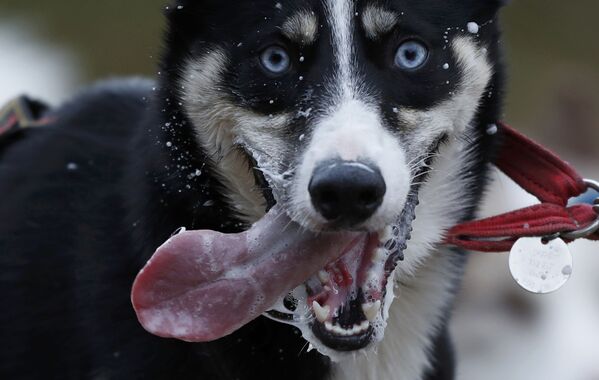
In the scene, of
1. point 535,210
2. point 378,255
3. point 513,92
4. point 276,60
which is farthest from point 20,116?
point 513,92

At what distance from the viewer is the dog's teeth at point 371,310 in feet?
7.54

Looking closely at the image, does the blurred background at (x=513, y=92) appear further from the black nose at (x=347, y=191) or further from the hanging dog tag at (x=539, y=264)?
the black nose at (x=347, y=191)

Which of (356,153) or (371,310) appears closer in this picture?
(356,153)

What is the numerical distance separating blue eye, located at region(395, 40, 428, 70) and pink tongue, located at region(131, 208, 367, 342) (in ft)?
1.33

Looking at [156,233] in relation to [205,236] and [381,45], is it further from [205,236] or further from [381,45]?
[381,45]

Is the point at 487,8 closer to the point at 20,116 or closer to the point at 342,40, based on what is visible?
the point at 342,40

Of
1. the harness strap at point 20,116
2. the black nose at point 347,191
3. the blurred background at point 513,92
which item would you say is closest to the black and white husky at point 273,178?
the black nose at point 347,191

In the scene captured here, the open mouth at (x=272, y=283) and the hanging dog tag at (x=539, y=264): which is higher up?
the hanging dog tag at (x=539, y=264)

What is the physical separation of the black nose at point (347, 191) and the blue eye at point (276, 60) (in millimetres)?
362

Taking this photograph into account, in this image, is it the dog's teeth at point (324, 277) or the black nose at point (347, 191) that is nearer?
the black nose at point (347, 191)

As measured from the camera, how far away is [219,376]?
254 cm

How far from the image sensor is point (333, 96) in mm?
2373

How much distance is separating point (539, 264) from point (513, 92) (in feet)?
19.1

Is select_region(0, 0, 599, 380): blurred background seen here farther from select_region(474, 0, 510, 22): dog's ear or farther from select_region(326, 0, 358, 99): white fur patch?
select_region(326, 0, 358, 99): white fur patch
